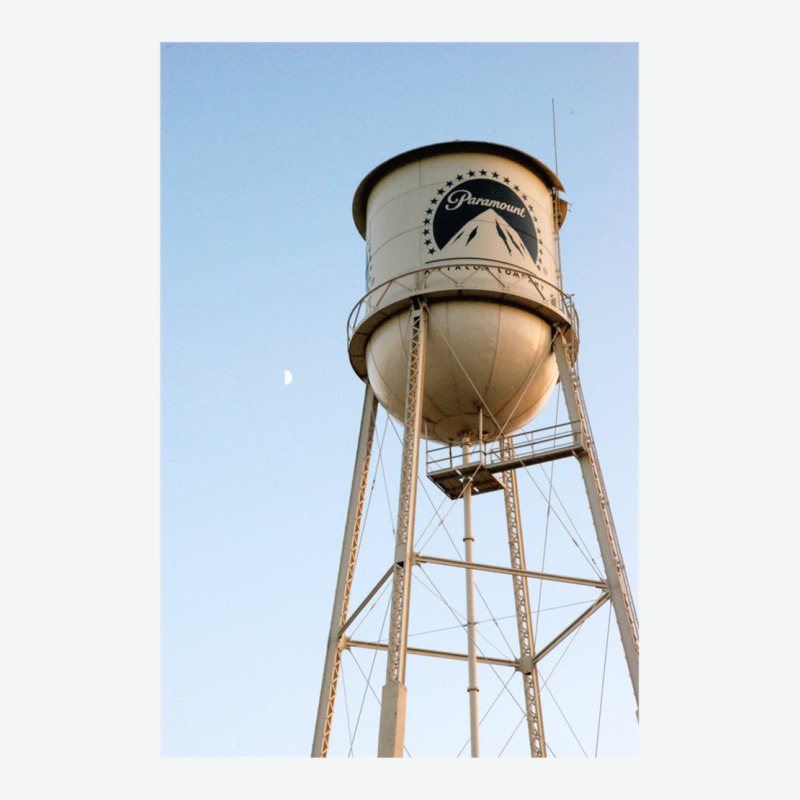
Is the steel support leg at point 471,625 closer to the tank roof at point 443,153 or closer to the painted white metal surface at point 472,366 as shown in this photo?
the painted white metal surface at point 472,366

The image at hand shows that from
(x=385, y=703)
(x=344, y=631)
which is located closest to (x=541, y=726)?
(x=344, y=631)

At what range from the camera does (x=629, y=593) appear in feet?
40.9

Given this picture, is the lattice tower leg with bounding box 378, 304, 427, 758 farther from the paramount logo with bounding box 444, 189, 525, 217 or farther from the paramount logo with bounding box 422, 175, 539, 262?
the paramount logo with bounding box 444, 189, 525, 217

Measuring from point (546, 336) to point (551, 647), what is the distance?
4.51 m

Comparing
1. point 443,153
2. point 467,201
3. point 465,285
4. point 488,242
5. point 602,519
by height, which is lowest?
point 602,519

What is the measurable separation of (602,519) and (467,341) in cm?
281

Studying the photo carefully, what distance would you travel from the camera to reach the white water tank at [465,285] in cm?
1341

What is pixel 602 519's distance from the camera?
41.9 ft

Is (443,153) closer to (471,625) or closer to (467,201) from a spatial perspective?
(467,201)

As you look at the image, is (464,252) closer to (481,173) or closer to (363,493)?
(481,173)

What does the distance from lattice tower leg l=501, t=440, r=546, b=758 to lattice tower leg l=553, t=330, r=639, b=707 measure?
139 cm

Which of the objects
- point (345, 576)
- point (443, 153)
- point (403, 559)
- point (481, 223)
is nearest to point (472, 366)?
point (481, 223)

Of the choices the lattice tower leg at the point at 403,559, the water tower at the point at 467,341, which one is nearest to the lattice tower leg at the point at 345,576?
the water tower at the point at 467,341

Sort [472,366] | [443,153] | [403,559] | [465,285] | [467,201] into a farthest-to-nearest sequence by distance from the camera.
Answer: [443,153] → [467,201] → [472,366] → [465,285] → [403,559]
